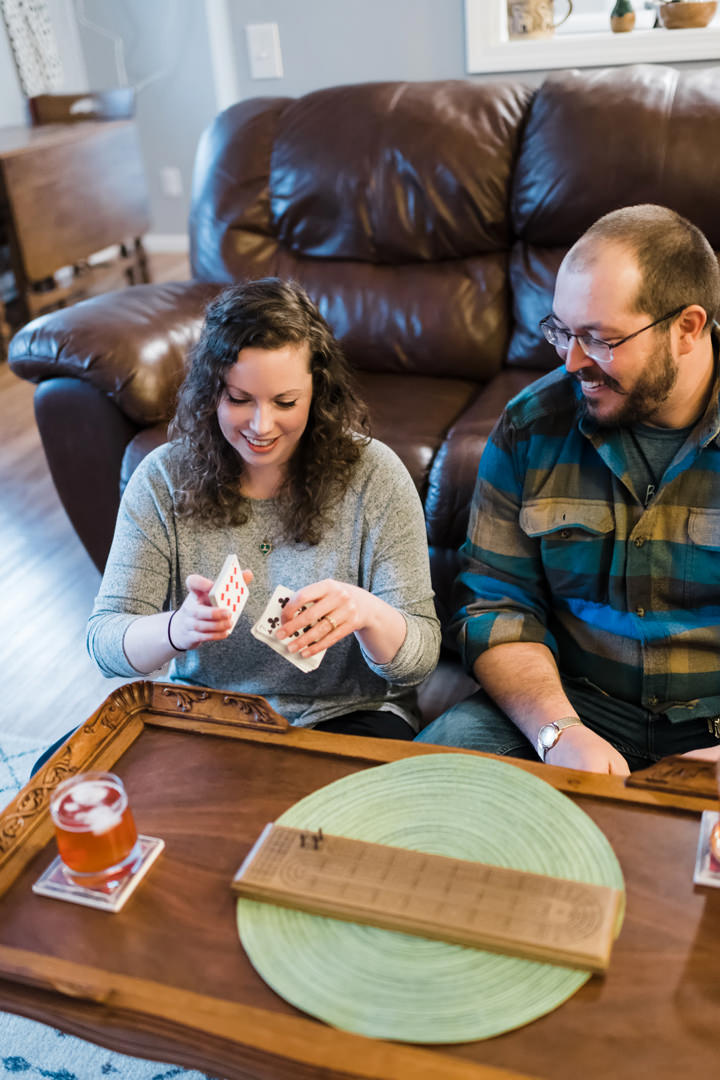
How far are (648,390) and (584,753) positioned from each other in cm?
49

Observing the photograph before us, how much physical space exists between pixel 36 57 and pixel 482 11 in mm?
2998

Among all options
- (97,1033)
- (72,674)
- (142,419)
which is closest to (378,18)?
(142,419)

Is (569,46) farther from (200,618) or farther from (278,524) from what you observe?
(200,618)

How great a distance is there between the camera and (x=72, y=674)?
7.68 ft

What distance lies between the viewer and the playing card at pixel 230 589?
3.79ft

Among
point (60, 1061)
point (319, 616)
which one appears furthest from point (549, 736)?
point (60, 1061)

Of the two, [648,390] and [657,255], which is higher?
[657,255]

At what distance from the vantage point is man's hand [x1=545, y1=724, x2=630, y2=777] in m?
1.28

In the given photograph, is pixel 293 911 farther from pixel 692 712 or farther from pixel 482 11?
pixel 482 11

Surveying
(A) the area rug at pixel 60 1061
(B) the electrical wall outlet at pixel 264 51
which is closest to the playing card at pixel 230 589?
(A) the area rug at pixel 60 1061

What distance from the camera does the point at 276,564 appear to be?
1.44 metres

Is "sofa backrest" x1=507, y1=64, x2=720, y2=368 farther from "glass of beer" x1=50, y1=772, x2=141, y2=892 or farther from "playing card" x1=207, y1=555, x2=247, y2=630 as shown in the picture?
"glass of beer" x1=50, y1=772, x2=141, y2=892

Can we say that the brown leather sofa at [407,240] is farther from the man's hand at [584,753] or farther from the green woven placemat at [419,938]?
the green woven placemat at [419,938]

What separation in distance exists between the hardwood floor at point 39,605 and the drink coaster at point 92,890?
109cm
